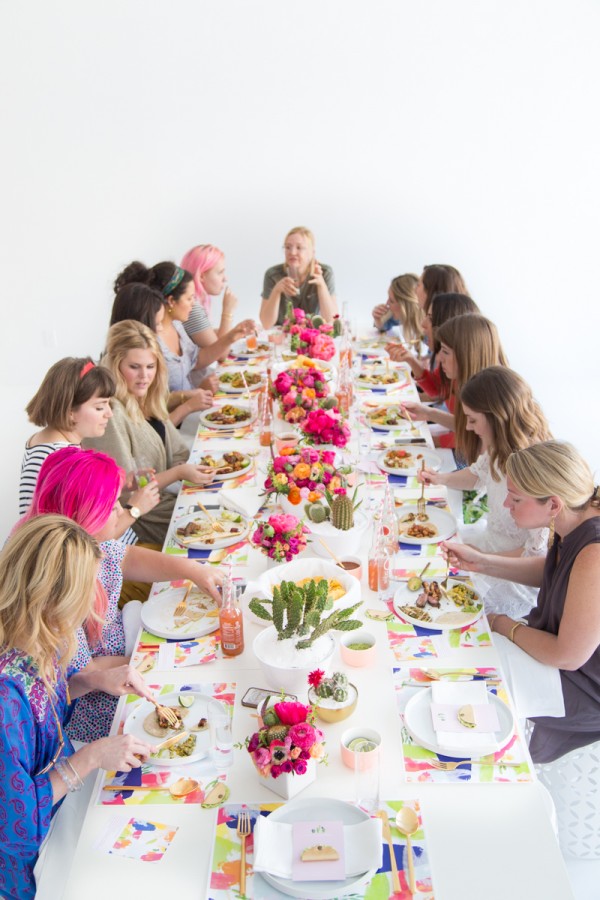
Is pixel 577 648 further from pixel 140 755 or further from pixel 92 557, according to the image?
pixel 92 557

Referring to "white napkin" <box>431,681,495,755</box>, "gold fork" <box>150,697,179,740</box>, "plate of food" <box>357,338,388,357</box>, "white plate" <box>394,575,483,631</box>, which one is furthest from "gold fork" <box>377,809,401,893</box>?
"plate of food" <box>357,338,388,357</box>

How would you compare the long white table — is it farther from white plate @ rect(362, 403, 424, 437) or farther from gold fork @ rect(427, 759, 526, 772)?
white plate @ rect(362, 403, 424, 437)

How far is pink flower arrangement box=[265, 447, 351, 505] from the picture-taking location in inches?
94.0

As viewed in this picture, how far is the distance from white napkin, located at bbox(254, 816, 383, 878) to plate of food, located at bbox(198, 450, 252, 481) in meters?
1.59

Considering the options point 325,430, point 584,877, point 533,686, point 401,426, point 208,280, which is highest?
point 208,280

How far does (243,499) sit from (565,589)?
114 centimetres

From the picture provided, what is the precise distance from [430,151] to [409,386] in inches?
106

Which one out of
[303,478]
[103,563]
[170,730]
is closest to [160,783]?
[170,730]

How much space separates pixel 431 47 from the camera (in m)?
5.47

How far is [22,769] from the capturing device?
154 cm

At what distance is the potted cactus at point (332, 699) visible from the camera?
1.66 m

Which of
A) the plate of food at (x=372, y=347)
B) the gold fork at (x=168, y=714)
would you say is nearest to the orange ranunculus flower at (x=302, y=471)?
the gold fork at (x=168, y=714)

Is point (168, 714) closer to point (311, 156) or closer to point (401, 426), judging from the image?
point (401, 426)

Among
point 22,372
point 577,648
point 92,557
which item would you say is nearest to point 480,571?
point 577,648
